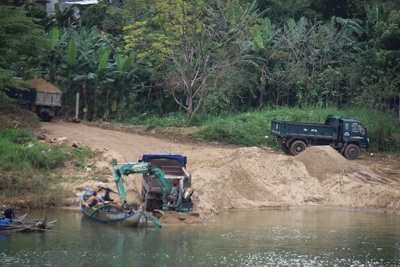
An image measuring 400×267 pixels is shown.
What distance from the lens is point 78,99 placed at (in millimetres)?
45500

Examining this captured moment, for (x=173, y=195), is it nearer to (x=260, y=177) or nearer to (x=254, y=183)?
(x=254, y=183)

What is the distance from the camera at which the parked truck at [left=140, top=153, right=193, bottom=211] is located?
27.9 metres

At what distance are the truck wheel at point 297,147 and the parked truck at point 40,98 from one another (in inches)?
508

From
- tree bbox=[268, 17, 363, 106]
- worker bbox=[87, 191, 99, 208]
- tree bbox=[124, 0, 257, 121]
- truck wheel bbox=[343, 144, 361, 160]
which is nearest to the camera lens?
worker bbox=[87, 191, 99, 208]

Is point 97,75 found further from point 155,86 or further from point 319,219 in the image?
point 319,219

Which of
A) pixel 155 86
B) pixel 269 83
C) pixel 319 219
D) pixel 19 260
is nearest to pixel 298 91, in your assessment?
pixel 269 83

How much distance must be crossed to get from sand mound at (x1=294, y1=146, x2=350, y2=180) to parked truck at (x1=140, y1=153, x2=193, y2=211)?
27.3 ft

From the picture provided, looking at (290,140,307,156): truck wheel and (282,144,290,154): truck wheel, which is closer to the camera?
(290,140,307,156): truck wheel

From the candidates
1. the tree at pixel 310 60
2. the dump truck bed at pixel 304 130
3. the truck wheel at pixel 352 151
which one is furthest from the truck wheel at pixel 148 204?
the tree at pixel 310 60

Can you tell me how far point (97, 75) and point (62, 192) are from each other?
600 inches

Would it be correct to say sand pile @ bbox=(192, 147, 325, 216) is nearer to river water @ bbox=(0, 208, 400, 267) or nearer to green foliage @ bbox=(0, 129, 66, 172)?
river water @ bbox=(0, 208, 400, 267)

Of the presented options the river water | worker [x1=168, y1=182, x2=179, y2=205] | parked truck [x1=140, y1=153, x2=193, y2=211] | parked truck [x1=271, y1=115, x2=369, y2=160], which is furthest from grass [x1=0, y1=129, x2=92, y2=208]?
parked truck [x1=271, y1=115, x2=369, y2=160]

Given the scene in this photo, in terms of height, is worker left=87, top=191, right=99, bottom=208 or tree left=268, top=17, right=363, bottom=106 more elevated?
tree left=268, top=17, right=363, bottom=106

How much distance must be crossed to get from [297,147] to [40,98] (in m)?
13.9
